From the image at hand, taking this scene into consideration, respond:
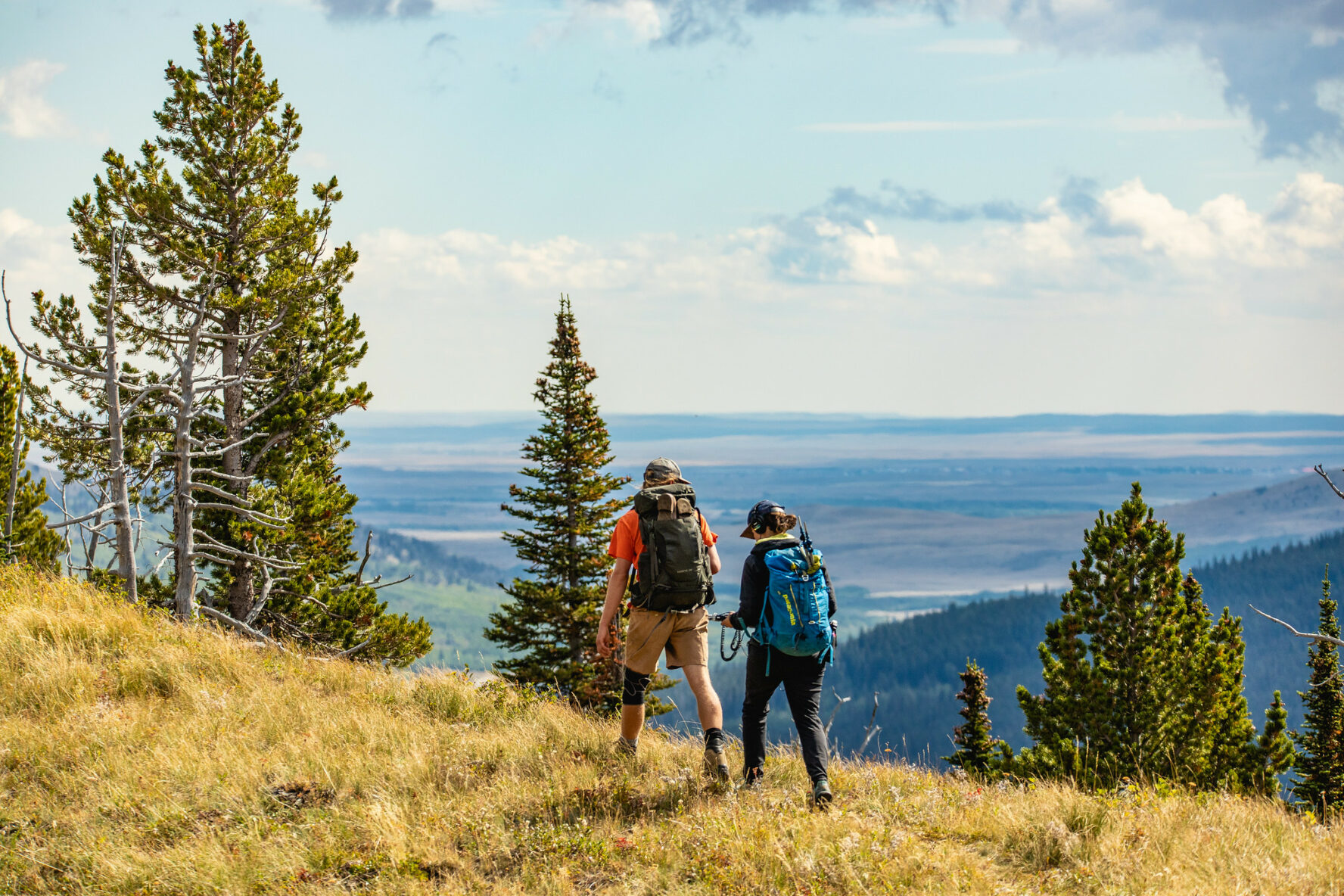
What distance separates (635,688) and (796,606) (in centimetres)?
144

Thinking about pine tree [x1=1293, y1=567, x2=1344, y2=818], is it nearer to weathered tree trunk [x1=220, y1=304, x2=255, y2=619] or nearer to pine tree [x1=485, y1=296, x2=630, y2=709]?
pine tree [x1=485, y1=296, x2=630, y2=709]

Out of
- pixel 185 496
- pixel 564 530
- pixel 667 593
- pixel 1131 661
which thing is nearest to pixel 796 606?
pixel 667 593

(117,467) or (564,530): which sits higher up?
(117,467)

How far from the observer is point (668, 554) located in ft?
23.3

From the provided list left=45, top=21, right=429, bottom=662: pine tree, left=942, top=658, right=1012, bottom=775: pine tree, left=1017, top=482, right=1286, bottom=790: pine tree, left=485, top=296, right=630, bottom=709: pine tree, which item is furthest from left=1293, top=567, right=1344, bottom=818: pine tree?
left=45, top=21, right=429, bottom=662: pine tree

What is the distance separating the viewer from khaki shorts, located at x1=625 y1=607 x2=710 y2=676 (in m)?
7.25

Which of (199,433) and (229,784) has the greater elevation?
(199,433)

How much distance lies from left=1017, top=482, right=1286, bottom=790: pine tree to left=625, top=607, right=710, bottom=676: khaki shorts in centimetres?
3083

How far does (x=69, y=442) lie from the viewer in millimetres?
A: 20609

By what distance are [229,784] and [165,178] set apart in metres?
19.1

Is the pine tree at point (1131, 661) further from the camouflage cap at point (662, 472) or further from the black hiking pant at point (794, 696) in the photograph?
the camouflage cap at point (662, 472)

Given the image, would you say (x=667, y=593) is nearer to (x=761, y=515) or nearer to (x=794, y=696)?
(x=761, y=515)

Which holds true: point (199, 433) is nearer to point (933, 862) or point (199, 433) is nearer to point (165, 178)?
point (165, 178)

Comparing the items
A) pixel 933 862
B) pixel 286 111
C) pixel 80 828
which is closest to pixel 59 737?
pixel 80 828
